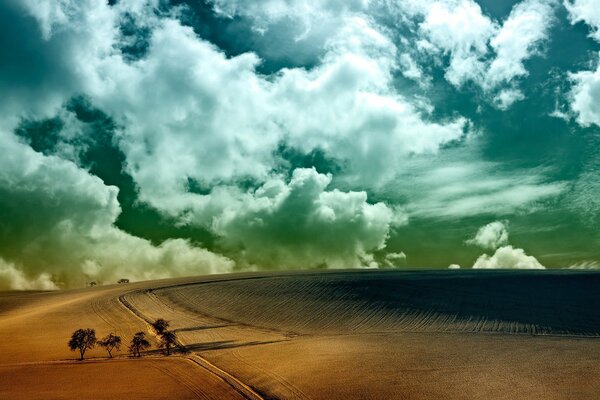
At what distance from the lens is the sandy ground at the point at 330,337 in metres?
37.8

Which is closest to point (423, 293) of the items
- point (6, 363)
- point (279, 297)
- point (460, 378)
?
point (279, 297)

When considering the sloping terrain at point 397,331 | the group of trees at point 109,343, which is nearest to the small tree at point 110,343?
the group of trees at point 109,343

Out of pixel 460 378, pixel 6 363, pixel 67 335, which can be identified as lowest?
pixel 460 378

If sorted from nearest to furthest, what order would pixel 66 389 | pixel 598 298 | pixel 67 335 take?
pixel 66 389 < pixel 67 335 < pixel 598 298

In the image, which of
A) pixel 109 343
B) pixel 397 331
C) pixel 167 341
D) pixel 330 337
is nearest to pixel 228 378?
pixel 167 341

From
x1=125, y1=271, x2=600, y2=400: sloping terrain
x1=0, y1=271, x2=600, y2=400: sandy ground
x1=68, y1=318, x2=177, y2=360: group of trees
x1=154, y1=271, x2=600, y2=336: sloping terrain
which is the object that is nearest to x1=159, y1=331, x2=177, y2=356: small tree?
x1=68, y1=318, x2=177, y2=360: group of trees

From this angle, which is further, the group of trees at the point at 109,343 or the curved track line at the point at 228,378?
the group of trees at the point at 109,343

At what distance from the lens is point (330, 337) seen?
58.5m

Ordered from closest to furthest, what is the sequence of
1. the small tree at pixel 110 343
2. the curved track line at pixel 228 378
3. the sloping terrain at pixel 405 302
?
the curved track line at pixel 228 378
the small tree at pixel 110 343
the sloping terrain at pixel 405 302

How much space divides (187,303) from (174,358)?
3232 cm

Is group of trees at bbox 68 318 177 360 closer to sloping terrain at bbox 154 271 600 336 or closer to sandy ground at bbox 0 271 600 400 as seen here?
sandy ground at bbox 0 271 600 400

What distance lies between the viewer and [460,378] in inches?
1549

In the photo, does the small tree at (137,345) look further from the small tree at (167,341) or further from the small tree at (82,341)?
the small tree at (82,341)

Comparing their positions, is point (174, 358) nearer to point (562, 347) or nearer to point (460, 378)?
point (460, 378)
